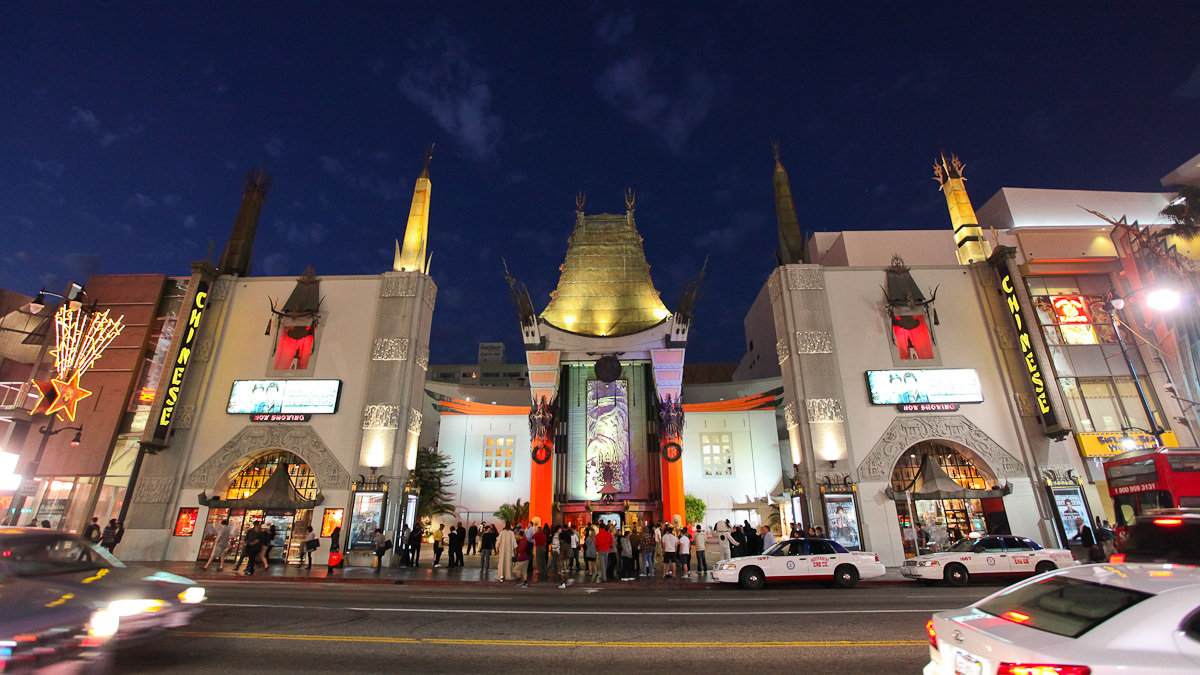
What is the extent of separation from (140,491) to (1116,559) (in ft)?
101

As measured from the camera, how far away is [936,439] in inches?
930

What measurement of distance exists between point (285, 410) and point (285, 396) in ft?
2.11

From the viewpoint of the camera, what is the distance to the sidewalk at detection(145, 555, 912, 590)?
52.4 ft

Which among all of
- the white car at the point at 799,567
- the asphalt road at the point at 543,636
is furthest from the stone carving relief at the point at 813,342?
the asphalt road at the point at 543,636

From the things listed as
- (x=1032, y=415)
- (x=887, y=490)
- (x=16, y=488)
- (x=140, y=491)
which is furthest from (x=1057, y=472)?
(x=16, y=488)

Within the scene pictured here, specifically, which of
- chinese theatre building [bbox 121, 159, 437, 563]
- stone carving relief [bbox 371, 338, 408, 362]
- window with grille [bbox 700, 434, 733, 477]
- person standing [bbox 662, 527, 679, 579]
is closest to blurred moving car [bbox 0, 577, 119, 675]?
person standing [bbox 662, 527, 679, 579]

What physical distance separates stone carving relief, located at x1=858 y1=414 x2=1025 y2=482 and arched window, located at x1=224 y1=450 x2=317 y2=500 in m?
24.4

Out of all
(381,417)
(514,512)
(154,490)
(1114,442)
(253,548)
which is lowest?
(253,548)

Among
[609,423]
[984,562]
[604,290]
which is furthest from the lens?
[604,290]

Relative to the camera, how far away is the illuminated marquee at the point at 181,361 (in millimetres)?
23172

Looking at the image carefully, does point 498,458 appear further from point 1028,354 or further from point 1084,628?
point 1084,628

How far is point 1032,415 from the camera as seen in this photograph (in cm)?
2353

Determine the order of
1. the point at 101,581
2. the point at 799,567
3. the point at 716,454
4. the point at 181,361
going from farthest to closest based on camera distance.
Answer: the point at 716,454, the point at 181,361, the point at 799,567, the point at 101,581

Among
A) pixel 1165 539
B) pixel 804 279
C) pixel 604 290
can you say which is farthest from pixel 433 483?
pixel 1165 539
